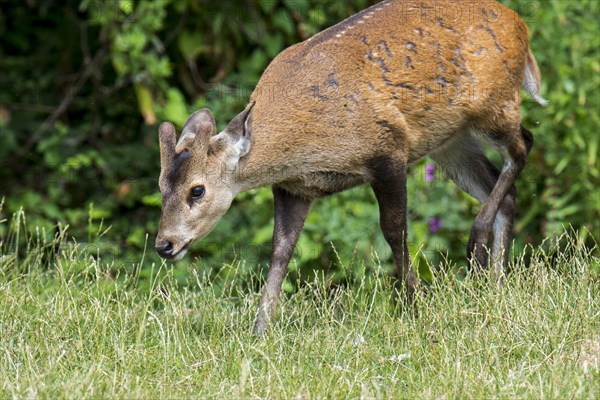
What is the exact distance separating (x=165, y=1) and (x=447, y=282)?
418 cm

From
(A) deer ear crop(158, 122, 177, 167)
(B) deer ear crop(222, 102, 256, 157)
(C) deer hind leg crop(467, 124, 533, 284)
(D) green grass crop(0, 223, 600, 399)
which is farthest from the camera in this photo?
(C) deer hind leg crop(467, 124, 533, 284)

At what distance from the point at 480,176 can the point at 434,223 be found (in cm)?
112

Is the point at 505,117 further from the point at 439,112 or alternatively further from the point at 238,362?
the point at 238,362

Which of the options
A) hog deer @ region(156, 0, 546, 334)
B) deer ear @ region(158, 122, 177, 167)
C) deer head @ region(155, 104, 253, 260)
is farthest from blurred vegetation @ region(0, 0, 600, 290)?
deer ear @ region(158, 122, 177, 167)

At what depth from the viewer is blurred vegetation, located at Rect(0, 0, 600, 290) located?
864cm

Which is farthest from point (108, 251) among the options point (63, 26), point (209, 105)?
point (63, 26)

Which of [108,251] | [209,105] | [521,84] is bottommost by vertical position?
[108,251]

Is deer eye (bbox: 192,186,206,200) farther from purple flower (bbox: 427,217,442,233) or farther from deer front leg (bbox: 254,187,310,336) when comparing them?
purple flower (bbox: 427,217,442,233)

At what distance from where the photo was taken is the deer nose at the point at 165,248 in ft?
20.4

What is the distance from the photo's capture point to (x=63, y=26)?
35.6 ft

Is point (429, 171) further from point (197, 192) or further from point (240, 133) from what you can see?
point (197, 192)

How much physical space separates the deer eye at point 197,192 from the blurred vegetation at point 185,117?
1252 mm

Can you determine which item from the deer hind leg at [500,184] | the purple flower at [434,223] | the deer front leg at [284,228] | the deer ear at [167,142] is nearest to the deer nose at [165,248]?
the deer ear at [167,142]

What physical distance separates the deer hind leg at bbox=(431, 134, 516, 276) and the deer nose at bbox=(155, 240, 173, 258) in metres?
2.08
